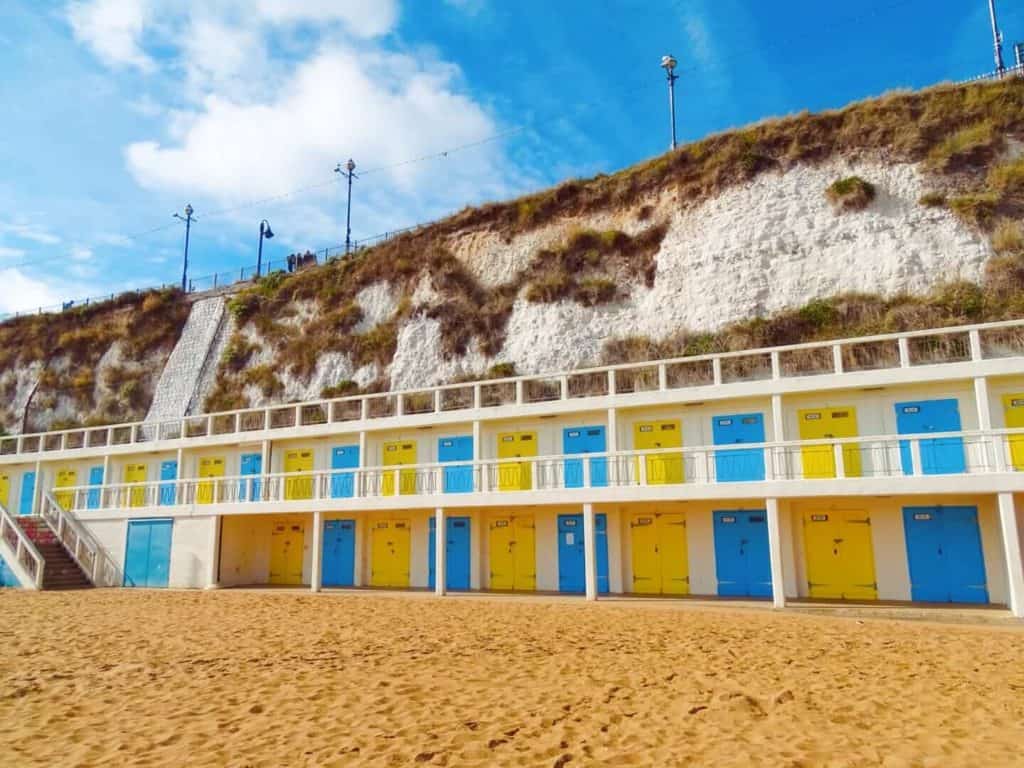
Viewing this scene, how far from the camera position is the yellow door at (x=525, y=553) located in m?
17.8

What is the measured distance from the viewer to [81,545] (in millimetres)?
22047

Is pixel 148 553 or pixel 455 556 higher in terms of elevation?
pixel 148 553

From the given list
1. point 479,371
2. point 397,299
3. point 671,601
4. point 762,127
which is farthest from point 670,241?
point 671,601

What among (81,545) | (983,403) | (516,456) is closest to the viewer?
(983,403)

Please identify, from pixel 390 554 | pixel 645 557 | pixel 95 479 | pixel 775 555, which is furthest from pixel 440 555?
pixel 95 479

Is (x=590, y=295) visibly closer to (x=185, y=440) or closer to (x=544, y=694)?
(x=185, y=440)

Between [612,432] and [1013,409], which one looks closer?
[1013,409]

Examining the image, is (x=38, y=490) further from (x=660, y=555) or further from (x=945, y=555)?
(x=945, y=555)

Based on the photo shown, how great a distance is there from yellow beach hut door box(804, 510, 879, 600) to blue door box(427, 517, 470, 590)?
8.21 m

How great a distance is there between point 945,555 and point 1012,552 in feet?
6.13

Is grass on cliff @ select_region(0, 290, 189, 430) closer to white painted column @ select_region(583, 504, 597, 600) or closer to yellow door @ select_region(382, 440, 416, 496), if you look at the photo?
yellow door @ select_region(382, 440, 416, 496)

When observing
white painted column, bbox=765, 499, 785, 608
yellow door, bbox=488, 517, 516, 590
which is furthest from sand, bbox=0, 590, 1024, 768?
yellow door, bbox=488, 517, 516, 590

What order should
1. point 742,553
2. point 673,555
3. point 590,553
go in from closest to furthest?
point 590,553 → point 742,553 → point 673,555

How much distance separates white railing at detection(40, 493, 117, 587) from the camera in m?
21.5
